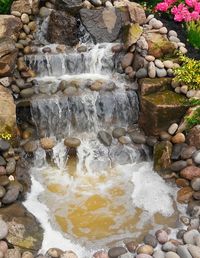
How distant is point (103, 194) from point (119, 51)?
9.95ft

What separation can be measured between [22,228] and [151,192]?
2062mm

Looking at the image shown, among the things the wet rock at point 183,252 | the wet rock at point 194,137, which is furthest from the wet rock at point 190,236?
the wet rock at point 194,137

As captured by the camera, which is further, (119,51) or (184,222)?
(119,51)

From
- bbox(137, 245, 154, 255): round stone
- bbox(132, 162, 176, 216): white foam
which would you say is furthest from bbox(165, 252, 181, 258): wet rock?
bbox(132, 162, 176, 216): white foam

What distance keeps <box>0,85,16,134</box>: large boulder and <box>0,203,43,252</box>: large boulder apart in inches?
50.1

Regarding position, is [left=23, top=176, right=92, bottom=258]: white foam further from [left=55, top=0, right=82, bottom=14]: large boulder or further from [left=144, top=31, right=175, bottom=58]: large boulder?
[left=55, top=0, right=82, bottom=14]: large boulder

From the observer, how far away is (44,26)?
8.81 m

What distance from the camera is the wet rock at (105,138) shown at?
7.25 meters

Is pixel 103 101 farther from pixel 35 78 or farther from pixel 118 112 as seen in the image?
pixel 35 78

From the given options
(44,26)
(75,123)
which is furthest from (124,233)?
(44,26)

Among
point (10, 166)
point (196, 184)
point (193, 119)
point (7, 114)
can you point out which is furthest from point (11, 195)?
point (193, 119)

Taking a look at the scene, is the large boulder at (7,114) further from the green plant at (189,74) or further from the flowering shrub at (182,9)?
the flowering shrub at (182,9)

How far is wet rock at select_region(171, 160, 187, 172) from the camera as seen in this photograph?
21.6 ft

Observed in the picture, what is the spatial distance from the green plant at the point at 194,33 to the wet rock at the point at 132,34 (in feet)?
3.23
